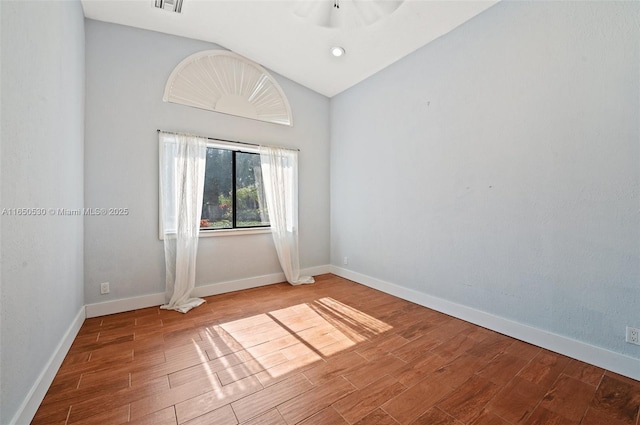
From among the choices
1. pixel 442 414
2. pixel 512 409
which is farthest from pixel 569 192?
pixel 442 414

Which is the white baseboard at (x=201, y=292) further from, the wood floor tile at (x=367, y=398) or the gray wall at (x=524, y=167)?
the wood floor tile at (x=367, y=398)

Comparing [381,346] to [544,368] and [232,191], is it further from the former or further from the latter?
[232,191]

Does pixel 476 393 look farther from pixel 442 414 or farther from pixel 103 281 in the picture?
pixel 103 281

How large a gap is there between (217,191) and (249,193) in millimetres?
447

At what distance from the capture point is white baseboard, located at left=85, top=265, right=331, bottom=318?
2809 millimetres

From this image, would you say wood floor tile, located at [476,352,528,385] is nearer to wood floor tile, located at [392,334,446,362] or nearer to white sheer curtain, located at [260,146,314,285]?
wood floor tile, located at [392,334,446,362]

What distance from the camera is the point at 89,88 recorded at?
2.75 metres

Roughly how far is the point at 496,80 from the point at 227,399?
3.37 meters

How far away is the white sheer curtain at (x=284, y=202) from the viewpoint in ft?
12.5

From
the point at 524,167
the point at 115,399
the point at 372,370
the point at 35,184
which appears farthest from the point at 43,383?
the point at 524,167

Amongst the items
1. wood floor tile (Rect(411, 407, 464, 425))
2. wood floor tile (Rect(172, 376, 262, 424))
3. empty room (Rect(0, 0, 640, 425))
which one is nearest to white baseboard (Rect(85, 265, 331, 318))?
empty room (Rect(0, 0, 640, 425))

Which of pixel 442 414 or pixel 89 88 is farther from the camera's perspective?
pixel 89 88

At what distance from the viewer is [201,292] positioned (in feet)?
11.0

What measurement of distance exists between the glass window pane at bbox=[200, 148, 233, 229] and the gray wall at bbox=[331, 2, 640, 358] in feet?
7.11
